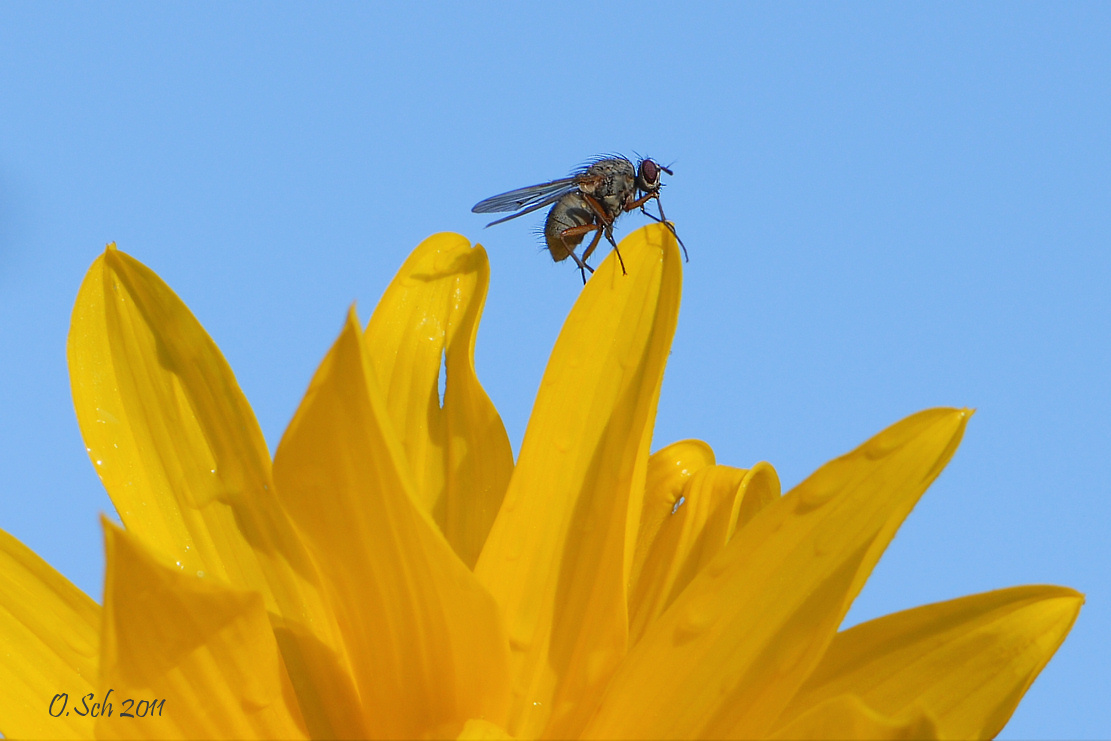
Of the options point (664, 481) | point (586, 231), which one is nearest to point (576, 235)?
point (586, 231)

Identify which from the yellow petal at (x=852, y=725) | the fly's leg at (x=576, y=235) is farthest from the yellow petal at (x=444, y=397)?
the fly's leg at (x=576, y=235)

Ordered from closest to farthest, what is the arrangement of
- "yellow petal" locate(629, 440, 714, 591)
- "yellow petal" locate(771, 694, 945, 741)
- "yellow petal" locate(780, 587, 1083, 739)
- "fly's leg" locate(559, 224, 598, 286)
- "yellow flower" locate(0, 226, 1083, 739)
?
1. "yellow petal" locate(771, 694, 945, 741)
2. "yellow flower" locate(0, 226, 1083, 739)
3. "yellow petal" locate(780, 587, 1083, 739)
4. "yellow petal" locate(629, 440, 714, 591)
5. "fly's leg" locate(559, 224, 598, 286)

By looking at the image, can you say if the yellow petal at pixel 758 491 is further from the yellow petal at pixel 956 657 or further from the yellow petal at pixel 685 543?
the yellow petal at pixel 956 657

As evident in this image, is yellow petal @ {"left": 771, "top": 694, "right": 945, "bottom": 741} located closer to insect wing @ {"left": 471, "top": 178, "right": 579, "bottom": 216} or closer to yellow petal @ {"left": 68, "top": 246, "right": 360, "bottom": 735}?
yellow petal @ {"left": 68, "top": 246, "right": 360, "bottom": 735}

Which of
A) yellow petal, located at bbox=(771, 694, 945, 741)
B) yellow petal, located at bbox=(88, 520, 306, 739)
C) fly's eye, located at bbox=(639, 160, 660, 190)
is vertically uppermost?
fly's eye, located at bbox=(639, 160, 660, 190)

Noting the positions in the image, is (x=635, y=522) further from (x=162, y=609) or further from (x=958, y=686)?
(x=162, y=609)

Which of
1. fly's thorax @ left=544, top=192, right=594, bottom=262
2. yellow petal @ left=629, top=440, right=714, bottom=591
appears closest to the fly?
fly's thorax @ left=544, top=192, right=594, bottom=262

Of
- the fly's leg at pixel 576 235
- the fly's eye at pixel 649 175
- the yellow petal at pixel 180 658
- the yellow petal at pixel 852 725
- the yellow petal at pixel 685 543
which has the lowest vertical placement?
the yellow petal at pixel 852 725
